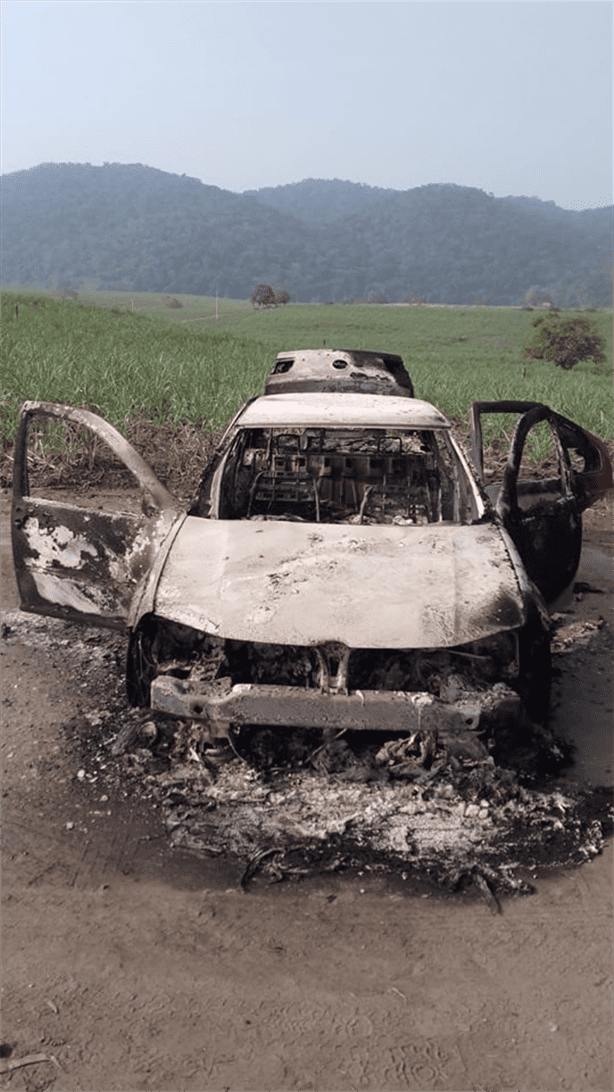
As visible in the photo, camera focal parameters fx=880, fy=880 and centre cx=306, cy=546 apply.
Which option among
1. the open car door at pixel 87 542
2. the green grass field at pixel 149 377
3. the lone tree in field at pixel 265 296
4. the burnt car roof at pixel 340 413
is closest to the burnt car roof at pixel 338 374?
the green grass field at pixel 149 377

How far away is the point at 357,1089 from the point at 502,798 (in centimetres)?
160

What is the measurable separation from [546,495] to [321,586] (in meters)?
2.27

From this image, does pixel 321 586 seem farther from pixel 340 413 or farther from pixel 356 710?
pixel 340 413

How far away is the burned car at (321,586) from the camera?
370 centimetres

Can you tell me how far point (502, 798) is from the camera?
3762mm

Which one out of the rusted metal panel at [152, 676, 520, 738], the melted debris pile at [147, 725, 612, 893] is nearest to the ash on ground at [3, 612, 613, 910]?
the melted debris pile at [147, 725, 612, 893]

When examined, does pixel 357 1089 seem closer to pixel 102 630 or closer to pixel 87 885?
pixel 87 885

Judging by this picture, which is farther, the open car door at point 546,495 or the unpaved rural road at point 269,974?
the open car door at point 546,495

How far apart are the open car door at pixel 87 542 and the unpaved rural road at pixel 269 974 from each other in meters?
1.24

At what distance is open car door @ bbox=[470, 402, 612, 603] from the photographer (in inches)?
197

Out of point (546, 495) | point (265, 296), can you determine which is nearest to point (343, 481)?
point (546, 495)

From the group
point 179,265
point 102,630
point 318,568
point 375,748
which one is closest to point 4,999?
point 375,748

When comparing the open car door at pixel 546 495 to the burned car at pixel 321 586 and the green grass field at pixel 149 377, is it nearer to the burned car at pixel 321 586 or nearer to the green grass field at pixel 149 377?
the burned car at pixel 321 586

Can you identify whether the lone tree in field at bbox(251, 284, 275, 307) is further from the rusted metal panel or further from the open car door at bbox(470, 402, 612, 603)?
the rusted metal panel
